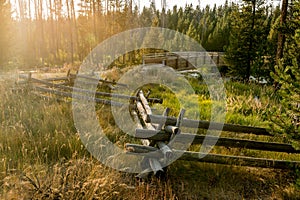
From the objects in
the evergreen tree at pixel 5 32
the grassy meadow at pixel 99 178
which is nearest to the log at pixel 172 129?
the grassy meadow at pixel 99 178

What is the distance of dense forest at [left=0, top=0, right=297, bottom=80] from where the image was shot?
690 inches

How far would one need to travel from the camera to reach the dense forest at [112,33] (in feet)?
57.5

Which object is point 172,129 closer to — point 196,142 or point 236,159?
point 196,142

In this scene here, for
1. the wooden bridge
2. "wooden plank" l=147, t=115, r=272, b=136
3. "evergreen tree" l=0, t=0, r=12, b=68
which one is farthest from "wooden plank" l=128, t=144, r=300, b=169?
"evergreen tree" l=0, t=0, r=12, b=68

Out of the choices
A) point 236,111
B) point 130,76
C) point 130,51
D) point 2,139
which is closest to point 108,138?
point 2,139

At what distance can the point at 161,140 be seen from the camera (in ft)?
14.7

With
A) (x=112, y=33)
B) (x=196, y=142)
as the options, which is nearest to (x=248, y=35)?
(x=196, y=142)

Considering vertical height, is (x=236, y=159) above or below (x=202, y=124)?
below

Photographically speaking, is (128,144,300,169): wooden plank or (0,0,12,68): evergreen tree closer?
(128,144,300,169): wooden plank

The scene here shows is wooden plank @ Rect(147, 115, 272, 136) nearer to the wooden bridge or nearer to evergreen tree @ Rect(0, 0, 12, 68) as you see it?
the wooden bridge

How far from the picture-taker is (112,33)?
96.2 ft

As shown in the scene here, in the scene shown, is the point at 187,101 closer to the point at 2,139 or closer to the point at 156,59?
the point at 2,139

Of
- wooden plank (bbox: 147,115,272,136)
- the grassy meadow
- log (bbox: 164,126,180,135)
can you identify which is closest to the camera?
the grassy meadow

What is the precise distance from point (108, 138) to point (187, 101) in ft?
15.2
